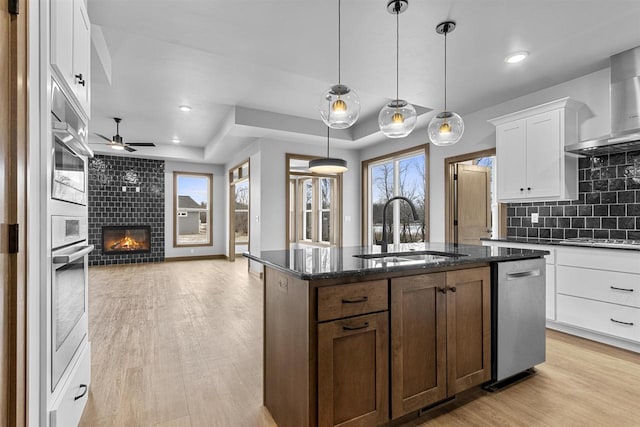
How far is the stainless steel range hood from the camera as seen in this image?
9.64 ft

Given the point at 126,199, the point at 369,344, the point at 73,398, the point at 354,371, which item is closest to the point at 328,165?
the point at 369,344

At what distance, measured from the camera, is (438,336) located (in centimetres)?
188

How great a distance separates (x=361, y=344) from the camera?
5.28ft

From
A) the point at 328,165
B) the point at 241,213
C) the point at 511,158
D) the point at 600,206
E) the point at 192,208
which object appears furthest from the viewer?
the point at 241,213

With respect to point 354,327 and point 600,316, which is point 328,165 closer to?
point 354,327

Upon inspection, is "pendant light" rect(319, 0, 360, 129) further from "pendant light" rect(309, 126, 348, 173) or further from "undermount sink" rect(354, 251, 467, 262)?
"undermount sink" rect(354, 251, 467, 262)

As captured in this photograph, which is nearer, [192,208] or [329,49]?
[329,49]

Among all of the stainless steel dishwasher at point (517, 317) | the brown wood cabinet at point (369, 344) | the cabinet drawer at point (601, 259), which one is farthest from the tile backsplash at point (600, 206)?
the brown wood cabinet at point (369, 344)

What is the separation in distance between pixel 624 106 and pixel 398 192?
360 cm

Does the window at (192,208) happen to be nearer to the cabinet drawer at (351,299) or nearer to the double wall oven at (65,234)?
the double wall oven at (65,234)

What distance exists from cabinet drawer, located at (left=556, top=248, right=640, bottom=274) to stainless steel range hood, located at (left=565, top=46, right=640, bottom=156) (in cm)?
99

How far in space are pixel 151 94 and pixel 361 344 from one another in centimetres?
453

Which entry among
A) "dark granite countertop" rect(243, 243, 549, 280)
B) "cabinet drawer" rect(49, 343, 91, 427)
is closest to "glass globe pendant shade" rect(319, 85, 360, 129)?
"dark granite countertop" rect(243, 243, 549, 280)

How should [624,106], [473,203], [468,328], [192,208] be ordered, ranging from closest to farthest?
[468,328] → [624,106] → [473,203] → [192,208]
